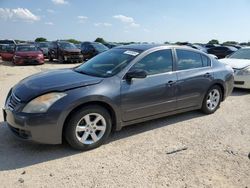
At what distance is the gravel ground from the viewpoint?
3320 millimetres

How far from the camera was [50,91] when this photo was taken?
3.92m

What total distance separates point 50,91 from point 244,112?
15.0ft

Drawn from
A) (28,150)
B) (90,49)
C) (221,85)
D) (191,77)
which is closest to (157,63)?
(191,77)

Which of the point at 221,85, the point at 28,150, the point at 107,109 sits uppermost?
the point at 221,85

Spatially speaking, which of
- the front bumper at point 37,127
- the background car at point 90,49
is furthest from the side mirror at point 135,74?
the background car at point 90,49

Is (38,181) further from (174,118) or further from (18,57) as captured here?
(18,57)

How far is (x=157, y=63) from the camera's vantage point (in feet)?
16.3

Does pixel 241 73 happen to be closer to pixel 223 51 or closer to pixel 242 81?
pixel 242 81

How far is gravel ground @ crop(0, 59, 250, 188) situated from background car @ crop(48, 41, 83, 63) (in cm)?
1464

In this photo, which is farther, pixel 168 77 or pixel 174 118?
pixel 174 118

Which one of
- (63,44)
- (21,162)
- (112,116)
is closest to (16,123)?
(21,162)

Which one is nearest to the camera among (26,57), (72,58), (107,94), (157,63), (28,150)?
(28,150)

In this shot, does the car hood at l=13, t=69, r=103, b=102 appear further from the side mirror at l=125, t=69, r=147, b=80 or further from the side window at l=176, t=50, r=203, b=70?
the side window at l=176, t=50, r=203, b=70

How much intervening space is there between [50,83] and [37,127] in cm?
75
